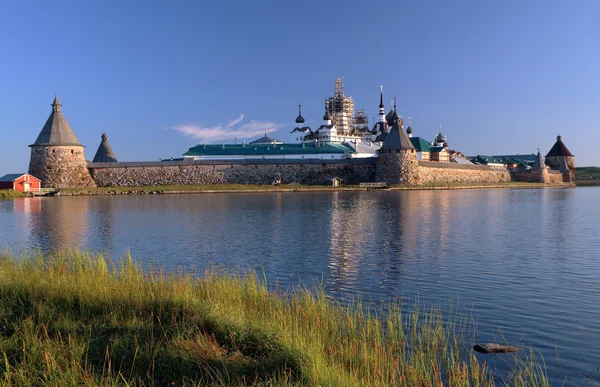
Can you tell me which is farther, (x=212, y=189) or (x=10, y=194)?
(x=212, y=189)

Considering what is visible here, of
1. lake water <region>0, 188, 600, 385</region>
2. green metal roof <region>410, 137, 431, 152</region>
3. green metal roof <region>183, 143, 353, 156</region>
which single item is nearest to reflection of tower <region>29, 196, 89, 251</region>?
lake water <region>0, 188, 600, 385</region>

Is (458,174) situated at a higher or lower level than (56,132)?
lower

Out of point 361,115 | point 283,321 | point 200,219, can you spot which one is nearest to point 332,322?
point 283,321

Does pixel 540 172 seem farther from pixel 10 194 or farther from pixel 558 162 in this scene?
pixel 10 194

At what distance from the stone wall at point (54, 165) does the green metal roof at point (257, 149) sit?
Result: 13.7 meters

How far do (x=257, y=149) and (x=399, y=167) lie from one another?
58.9 ft

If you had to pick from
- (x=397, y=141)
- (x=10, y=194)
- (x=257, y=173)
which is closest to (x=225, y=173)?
(x=257, y=173)

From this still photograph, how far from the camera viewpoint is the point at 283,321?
638 cm

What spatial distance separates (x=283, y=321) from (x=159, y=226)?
17245mm

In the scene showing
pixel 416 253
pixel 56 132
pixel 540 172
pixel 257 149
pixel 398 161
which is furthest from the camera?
pixel 540 172

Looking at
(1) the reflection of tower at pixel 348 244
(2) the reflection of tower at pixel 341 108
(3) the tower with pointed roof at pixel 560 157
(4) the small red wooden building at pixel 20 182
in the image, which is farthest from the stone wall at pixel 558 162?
(4) the small red wooden building at pixel 20 182

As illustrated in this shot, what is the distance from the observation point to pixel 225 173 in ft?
200

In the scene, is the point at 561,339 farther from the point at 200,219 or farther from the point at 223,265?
the point at 200,219

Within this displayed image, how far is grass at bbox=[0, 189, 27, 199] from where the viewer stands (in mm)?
46094
